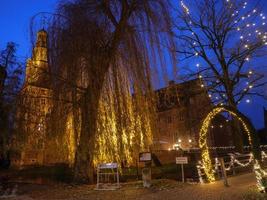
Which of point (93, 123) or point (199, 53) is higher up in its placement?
point (199, 53)

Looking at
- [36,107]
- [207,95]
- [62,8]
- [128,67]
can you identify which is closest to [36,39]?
[62,8]

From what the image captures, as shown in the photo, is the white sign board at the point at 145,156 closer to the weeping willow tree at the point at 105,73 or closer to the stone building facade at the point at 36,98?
the weeping willow tree at the point at 105,73

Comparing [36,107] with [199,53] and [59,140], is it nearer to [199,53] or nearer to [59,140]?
[59,140]

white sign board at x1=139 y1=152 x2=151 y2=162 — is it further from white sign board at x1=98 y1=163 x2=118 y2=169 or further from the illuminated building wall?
the illuminated building wall

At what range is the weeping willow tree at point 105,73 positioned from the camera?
1057cm

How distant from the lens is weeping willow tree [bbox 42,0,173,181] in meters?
10.6

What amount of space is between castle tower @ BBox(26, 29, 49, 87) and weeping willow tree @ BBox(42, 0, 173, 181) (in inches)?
12.6

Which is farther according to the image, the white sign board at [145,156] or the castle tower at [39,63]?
the white sign board at [145,156]

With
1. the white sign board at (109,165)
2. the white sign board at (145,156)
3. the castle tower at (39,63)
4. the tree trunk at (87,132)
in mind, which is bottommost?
the white sign board at (109,165)

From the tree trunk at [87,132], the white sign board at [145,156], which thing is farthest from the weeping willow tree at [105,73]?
the white sign board at [145,156]

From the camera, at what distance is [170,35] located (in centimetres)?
1131

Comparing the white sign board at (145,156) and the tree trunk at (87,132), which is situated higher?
the tree trunk at (87,132)

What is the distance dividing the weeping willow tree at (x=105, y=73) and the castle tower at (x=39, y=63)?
0.32 metres

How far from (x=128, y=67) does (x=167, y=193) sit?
14.6ft
